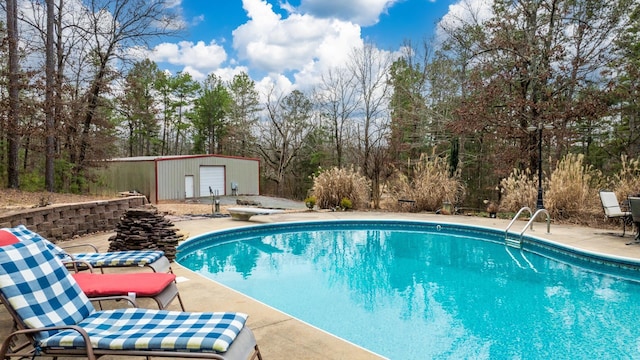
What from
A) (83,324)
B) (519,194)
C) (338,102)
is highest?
(338,102)

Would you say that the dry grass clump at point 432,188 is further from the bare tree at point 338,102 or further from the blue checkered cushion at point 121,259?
the bare tree at point 338,102

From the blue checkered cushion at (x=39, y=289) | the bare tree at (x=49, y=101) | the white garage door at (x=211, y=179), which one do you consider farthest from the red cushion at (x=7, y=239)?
the white garage door at (x=211, y=179)

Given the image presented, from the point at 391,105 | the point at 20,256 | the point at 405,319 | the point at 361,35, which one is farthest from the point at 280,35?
the point at 20,256

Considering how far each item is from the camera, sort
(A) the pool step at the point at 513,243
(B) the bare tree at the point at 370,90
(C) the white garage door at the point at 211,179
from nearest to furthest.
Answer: (A) the pool step at the point at 513,243, (C) the white garage door at the point at 211,179, (B) the bare tree at the point at 370,90

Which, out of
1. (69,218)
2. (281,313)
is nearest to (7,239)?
(281,313)

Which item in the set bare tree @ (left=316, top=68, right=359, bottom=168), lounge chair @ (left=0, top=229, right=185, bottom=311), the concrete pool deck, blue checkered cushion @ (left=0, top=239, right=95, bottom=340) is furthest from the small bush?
bare tree @ (left=316, top=68, right=359, bottom=168)

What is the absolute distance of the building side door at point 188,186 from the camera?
1869 cm

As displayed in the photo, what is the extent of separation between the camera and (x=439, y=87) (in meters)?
17.9

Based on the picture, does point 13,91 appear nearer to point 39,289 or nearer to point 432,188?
point 39,289

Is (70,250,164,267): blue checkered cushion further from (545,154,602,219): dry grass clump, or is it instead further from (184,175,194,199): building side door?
(184,175,194,199): building side door

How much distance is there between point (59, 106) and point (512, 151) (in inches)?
506

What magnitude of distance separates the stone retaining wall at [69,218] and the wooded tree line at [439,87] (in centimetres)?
353

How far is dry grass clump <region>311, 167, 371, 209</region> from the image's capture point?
463 inches

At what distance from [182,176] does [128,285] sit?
16.4 metres
